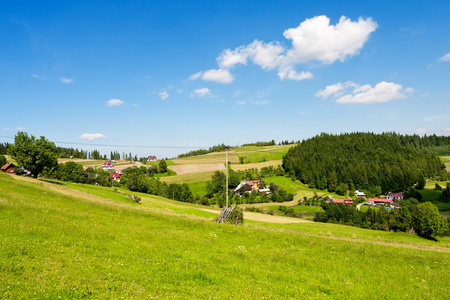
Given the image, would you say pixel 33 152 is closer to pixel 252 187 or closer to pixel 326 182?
pixel 252 187

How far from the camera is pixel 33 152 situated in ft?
224

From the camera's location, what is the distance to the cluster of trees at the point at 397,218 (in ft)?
242

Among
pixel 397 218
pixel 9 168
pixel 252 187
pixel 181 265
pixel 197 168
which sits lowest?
pixel 397 218

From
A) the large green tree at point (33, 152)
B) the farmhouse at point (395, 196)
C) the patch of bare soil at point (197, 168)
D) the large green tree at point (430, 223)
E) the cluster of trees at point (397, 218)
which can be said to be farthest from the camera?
the patch of bare soil at point (197, 168)

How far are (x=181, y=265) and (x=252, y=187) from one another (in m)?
149

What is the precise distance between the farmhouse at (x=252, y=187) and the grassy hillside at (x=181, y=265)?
447 ft

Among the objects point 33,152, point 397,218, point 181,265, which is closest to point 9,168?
point 33,152

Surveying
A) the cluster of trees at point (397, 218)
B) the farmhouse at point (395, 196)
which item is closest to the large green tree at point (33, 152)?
the cluster of trees at point (397, 218)

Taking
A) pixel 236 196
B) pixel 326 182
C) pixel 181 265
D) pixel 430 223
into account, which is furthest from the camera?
pixel 326 182

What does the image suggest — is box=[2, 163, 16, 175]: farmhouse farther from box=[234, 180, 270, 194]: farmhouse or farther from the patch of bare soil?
box=[234, 180, 270, 194]: farmhouse

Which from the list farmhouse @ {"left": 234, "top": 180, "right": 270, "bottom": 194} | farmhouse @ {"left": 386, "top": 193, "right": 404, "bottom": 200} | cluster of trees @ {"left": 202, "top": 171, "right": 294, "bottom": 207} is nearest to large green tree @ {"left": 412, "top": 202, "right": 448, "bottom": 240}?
cluster of trees @ {"left": 202, "top": 171, "right": 294, "bottom": 207}

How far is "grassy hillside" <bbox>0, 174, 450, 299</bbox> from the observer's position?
10.7 m

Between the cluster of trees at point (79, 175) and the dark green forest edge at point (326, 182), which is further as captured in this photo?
the cluster of trees at point (79, 175)

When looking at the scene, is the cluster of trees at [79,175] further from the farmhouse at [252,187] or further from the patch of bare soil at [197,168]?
the farmhouse at [252,187]
